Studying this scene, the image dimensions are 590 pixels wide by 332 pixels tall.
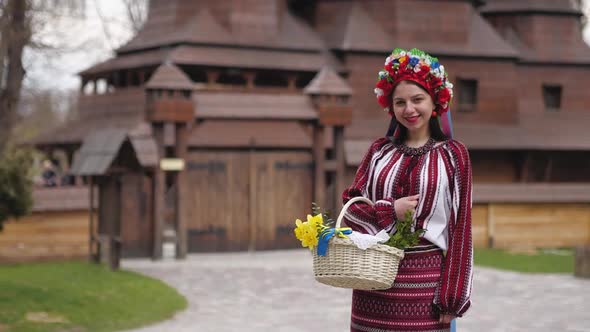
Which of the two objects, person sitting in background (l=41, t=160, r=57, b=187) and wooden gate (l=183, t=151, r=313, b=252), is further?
person sitting in background (l=41, t=160, r=57, b=187)

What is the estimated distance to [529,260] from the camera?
1855cm

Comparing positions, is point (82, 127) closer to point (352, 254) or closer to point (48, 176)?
point (48, 176)

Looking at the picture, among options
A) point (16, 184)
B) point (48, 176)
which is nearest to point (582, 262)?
point (16, 184)

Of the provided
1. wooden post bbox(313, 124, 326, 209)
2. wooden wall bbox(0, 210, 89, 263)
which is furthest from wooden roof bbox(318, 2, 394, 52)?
wooden wall bbox(0, 210, 89, 263)

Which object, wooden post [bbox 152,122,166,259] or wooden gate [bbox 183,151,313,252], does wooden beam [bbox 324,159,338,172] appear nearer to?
wooden gate [bbox 183,151,313,252]

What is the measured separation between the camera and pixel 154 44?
2442cm

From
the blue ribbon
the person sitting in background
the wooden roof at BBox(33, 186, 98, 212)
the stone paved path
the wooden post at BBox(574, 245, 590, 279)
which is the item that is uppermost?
the blue ribbon

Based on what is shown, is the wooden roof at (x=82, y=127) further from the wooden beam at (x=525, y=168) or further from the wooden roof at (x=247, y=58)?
the wooden beam at (x=525, y=168)

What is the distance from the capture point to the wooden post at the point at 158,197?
709 inches

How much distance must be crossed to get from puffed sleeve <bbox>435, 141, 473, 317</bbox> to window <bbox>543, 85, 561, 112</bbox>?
1007 inches

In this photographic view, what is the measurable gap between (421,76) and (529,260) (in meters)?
14.3

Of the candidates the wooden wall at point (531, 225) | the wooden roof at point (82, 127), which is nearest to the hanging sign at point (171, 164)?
the wooden roof at point (82, 127)

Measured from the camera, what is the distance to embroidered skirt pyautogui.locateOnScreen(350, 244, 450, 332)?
4809mm

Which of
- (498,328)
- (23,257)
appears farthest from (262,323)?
(23,257)
